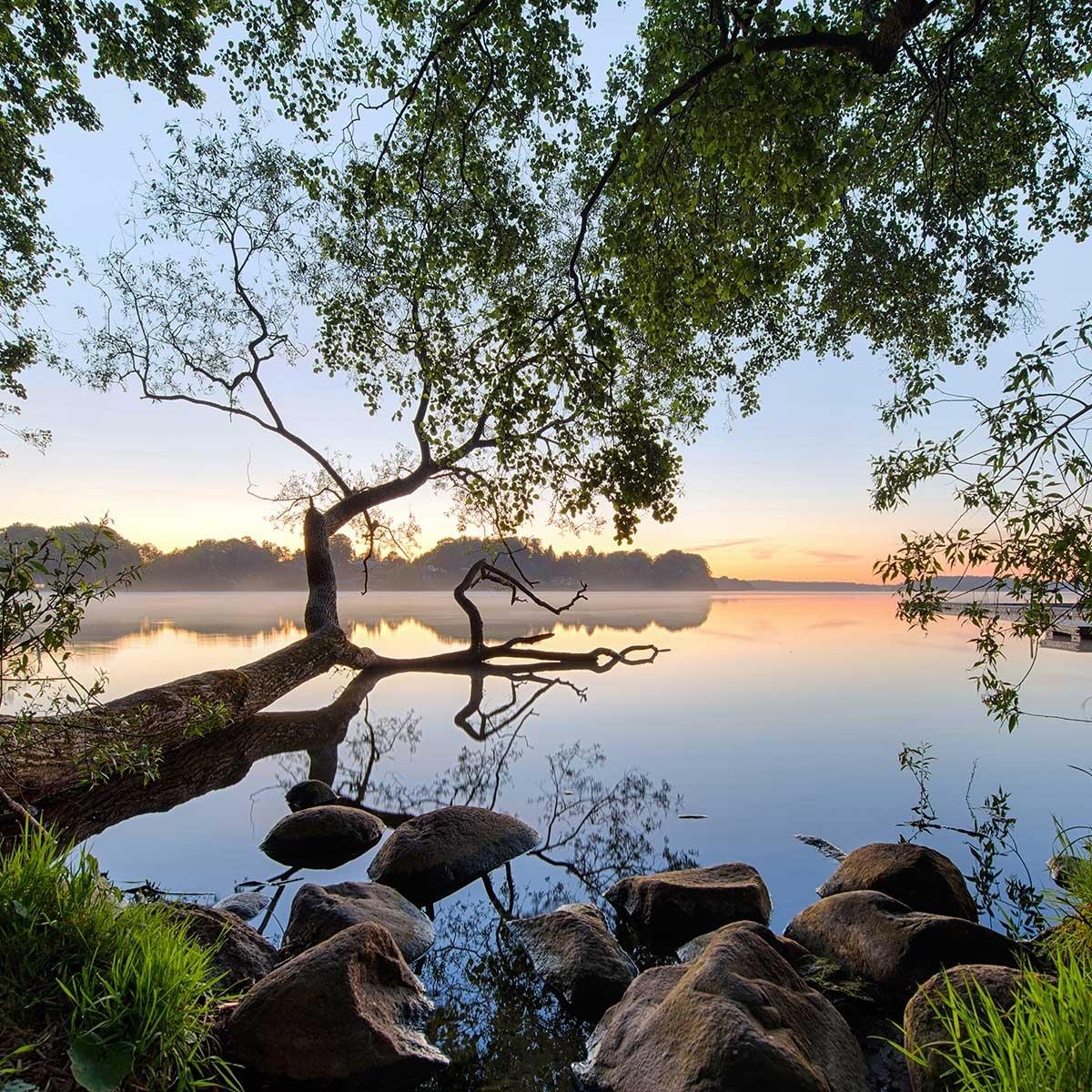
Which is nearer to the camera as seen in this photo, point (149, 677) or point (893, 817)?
point (893, 817)

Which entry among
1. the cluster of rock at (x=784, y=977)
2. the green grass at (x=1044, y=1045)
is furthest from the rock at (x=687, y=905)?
the green grass at (x=1044, y=1045)

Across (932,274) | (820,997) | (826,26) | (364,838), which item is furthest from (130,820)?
(932,274)

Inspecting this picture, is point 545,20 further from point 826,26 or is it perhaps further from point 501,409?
point 501,409

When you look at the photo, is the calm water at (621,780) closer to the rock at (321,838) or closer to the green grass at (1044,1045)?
the rock at (321,838)

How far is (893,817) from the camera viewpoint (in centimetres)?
705

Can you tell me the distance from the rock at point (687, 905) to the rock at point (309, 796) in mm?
4155

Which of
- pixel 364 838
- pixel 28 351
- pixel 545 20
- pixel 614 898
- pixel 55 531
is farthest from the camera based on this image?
pixel 28 351

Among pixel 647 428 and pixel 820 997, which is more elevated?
pixel 647 428

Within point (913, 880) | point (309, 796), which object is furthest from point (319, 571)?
point (913, 880)

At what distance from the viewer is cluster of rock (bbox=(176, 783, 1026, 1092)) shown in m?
2.96

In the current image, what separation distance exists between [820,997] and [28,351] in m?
15.2

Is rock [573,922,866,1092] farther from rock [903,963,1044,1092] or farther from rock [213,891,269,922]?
rock [213,891,269,922]

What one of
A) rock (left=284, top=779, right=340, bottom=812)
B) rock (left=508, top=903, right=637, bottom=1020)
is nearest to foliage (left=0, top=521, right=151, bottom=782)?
rock (left=508, top=903, right=637, bottom=1020)

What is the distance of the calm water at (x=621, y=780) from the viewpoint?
452 centimetres
